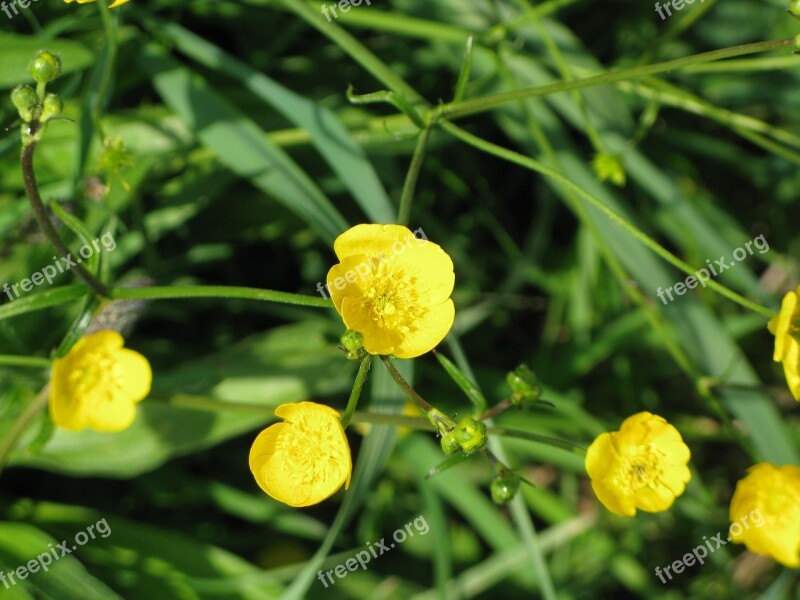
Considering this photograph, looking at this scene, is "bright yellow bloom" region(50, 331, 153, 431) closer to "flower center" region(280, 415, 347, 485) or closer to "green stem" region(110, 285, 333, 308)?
"green stem" region(110, 285, 333, 308)

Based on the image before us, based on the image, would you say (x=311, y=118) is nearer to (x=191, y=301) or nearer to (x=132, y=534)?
(x=191, y=301)

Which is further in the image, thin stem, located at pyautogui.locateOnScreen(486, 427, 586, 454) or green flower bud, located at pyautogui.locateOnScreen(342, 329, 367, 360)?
thin stem, located at pyautogui.locateOnScreen(486, 427, 586, 454)

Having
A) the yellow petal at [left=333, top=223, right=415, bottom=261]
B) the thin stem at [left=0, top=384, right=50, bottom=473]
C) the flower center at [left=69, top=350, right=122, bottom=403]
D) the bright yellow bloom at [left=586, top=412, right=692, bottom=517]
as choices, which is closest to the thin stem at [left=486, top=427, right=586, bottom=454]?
the bright yellow bloom at [left=586, top=412, right=692, bottom=517]

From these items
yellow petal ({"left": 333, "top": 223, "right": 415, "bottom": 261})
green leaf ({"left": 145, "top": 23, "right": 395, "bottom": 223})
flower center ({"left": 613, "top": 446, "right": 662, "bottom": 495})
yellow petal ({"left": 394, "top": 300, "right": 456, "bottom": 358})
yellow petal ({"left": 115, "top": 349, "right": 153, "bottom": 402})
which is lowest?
flower center ({"left": 613, "top": 446, "right": 662, "bottom": 495})

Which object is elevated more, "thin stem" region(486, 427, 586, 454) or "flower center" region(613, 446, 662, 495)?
"thin stem" region(486, 427, 586, 454)

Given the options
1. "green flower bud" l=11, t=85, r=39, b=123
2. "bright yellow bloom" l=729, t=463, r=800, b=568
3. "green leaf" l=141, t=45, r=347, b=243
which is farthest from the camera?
"green leaf" l=141, t=45, r=347, b=243

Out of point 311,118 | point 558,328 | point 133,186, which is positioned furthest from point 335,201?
point 558,328

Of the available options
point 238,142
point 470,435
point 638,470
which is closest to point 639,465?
point 638,470

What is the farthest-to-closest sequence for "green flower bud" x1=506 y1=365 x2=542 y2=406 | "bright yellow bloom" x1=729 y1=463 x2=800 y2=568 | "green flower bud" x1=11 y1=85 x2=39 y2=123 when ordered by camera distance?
"bright yellow bloom" x1=729 y1=463 x2=800 y2=568, "green flower bud" x1=506 y1=365 x2=542 y2=406, "green flower bud" x1=11 y1=85 x2=39 y2=123
